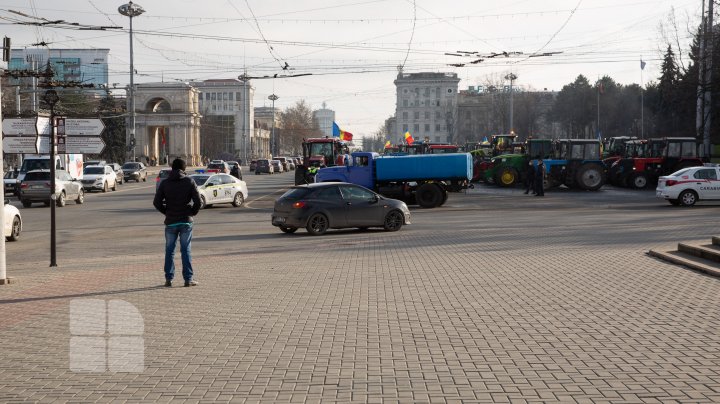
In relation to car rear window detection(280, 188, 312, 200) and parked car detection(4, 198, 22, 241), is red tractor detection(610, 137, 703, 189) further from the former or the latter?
parked car detection(4, 198, 22, 241)

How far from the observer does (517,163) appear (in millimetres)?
49406

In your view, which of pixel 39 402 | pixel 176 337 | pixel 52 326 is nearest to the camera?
pixel 39 402

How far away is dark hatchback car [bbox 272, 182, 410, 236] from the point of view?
22.9m

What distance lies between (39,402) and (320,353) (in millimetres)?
2675

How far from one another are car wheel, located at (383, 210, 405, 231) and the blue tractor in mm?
24150

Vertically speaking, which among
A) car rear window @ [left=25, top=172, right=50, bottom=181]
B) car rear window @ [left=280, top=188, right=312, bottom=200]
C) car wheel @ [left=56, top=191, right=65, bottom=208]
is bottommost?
car wheel @ [left=56, top=191, right=65, bottom=208]

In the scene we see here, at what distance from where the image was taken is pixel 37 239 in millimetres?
22984

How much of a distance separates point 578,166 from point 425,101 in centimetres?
13717

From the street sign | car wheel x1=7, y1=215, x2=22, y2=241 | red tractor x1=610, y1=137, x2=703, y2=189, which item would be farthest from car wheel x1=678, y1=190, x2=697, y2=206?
the street sign

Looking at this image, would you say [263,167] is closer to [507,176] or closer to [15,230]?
[507,176]

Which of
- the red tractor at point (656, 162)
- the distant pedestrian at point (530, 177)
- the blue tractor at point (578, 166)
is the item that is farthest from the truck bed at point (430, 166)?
the red tractor at point (656, 162)

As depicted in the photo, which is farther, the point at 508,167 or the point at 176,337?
the point at 508,167

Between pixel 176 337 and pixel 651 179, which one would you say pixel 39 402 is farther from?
pixel 651 179

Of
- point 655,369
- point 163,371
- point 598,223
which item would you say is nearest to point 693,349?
point 655,369
